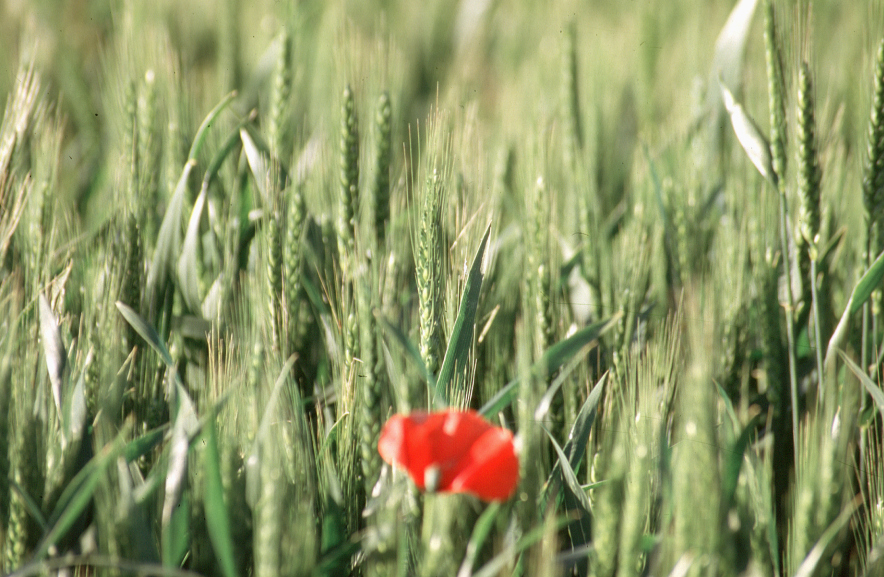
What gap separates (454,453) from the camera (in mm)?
434

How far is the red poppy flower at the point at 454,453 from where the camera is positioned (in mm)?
417

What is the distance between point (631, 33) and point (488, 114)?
39cm

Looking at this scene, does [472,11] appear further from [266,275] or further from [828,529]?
[828,529]

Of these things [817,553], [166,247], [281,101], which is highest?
[281,101]

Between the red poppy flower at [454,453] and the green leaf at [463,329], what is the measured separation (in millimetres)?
130

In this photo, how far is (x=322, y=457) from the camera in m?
0.60

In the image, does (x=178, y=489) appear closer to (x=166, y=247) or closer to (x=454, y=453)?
(x=454, y=453)

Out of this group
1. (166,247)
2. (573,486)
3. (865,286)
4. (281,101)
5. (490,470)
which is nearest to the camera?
(490,470)

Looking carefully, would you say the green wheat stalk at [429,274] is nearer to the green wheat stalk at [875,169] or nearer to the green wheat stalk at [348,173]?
the green wheat stalk at [348,173]

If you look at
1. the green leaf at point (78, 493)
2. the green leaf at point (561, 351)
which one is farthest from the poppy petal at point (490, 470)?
the green leaf at point (78, 493)

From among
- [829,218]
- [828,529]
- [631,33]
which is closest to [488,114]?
[631,33]

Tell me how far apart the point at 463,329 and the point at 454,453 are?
18 centimetres

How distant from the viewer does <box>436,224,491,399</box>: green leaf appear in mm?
568

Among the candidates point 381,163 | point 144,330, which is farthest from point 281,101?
point 144,330
